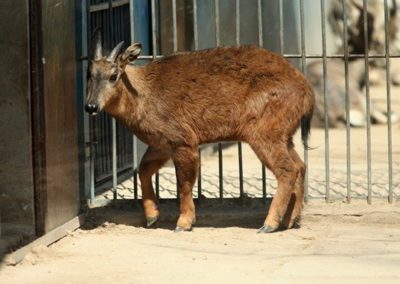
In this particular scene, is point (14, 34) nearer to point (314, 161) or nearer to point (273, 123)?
point (273, 123)

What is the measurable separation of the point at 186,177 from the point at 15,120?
1.89 m

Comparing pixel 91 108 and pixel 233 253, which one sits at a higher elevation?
pixel 91 108

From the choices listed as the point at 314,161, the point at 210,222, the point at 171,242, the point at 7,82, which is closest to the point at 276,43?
the point at 314,161

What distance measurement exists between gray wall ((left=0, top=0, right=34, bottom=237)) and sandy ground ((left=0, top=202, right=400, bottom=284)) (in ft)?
1.27

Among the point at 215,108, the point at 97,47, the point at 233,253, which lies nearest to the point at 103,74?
the point at 97,47

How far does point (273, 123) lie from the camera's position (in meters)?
8.40

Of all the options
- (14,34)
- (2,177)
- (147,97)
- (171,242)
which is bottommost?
(171,242)

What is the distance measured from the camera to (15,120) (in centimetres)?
720

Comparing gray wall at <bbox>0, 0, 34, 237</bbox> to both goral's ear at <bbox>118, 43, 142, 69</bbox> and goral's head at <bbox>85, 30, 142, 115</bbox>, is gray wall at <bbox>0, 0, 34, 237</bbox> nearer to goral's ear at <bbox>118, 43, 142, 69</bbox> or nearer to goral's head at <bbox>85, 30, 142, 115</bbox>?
goral's head at <bbox>85, 30, 142, 115</bbox>

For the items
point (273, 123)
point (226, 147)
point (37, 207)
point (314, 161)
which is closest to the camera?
point (37, 207)

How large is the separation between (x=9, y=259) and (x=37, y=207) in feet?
2.56

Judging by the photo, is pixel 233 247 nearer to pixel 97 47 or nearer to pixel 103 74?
pixel 103 74

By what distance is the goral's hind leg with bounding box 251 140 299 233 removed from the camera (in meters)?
8.39

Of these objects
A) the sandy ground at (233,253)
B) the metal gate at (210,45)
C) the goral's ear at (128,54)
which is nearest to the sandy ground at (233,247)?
the sandy ground at (233,253)
